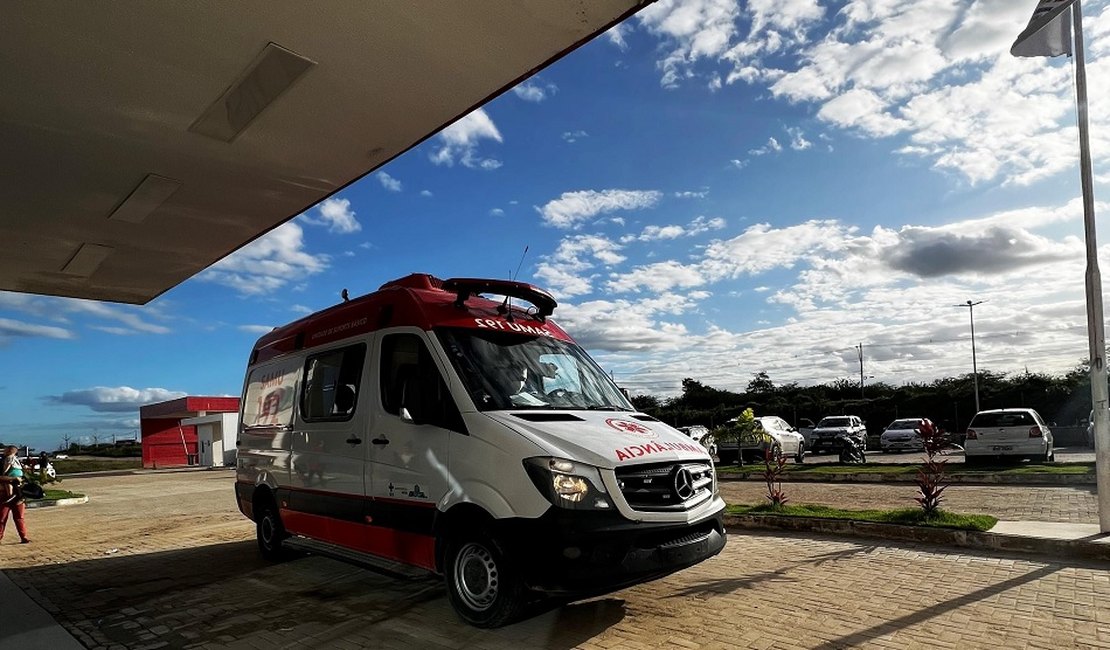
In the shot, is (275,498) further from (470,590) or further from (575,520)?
(575,520)

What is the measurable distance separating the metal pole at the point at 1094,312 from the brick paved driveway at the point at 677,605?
5.49 ft

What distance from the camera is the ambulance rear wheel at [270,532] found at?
7.67 metres

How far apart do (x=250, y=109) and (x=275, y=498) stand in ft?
14.5

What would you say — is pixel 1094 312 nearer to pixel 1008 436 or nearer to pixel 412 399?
pixel 412 399

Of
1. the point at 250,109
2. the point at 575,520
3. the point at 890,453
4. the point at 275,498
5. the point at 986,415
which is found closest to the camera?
the point at 575,520

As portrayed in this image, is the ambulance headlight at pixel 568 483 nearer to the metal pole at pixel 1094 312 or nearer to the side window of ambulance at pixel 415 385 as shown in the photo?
the side window of ambulance at pixel 415 385

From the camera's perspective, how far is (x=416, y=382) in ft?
17.6

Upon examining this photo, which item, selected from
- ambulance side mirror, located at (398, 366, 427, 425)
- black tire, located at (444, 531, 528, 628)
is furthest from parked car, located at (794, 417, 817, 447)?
black tire, located at (444, 531, 528, 628)

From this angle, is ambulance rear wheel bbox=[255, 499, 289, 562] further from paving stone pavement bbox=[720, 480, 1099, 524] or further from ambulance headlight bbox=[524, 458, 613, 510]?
paving stone pavement bbox=[720, 480, 1099, 524]

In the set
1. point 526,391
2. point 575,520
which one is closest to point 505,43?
point 526,391

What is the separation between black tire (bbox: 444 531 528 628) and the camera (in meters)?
4.45

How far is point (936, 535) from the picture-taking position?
7219 millimetres

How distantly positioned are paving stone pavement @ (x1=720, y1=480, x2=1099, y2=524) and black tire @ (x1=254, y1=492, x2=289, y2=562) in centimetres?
734

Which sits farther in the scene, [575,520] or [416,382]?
[416,382]
